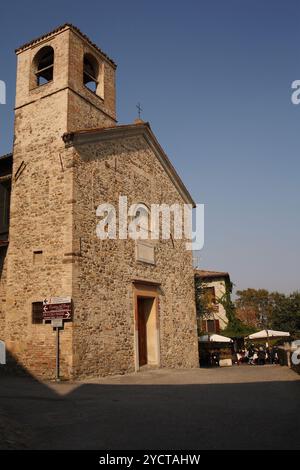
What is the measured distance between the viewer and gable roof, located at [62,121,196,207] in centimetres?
1213

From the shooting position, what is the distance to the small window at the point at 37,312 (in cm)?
1148

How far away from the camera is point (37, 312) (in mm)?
11578

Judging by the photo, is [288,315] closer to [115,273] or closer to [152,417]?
[115,273]

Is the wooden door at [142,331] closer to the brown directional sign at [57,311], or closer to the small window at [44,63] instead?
the brown directional sign at [57,311]

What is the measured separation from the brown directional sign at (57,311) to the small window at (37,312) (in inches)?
18.0

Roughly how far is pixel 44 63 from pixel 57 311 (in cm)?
952

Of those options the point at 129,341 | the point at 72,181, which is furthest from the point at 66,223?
the point at 129,341

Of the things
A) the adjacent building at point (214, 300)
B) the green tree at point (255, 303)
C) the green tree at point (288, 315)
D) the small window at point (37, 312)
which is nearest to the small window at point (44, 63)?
the small window at point (37, 312)

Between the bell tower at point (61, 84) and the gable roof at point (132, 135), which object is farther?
the bell tower at point (61, 84)

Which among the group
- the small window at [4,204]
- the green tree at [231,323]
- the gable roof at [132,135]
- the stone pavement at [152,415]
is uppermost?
the gable roof at [132,135]

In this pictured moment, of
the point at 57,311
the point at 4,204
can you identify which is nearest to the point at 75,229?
the point at 57,311

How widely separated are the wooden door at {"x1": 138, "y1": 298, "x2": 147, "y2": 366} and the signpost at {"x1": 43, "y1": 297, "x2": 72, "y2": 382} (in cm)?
426

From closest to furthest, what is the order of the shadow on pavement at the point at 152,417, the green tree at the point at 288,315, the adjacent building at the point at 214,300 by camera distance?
the shadow on pavement at the point at 152,417 < the adjacent building at the point at 214,300 < the green tree at the point at 288,315

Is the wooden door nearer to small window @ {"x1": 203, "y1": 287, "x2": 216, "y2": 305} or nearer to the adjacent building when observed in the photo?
the adjacent building
